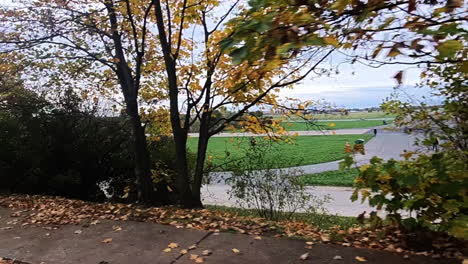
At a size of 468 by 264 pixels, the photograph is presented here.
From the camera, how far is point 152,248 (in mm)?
3768

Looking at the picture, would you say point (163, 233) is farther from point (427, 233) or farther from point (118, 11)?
point (118, 11)

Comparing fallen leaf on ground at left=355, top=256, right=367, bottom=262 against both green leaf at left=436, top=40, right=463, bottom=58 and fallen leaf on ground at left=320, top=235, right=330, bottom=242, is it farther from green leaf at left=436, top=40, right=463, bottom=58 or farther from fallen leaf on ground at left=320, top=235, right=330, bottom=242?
green leaf at left=436, top=40, right=463, bottom=58

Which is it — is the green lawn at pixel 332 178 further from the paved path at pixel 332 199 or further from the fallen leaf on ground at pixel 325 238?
the fallen leaf on ground at pixel 325 238

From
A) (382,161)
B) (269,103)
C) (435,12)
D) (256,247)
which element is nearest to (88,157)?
(269,103)

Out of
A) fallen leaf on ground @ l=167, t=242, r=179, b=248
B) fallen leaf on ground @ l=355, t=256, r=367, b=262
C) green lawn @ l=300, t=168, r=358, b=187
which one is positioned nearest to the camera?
fallen leaf on ground @ l=355, t=256, r=367, b=262

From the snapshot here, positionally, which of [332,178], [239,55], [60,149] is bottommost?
[332,178]

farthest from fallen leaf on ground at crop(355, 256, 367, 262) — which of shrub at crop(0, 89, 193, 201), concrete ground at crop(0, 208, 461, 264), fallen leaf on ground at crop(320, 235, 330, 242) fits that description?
shrub at crop(0, 89, 193, 201)

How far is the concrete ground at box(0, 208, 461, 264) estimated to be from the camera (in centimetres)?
336

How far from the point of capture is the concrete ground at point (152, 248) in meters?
3.36

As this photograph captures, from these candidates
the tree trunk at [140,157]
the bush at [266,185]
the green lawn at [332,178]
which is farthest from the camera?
the green lawn at [332,178]

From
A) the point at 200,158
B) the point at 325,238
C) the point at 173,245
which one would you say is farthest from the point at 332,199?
the point at 173,245

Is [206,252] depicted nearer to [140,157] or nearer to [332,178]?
[140,157]

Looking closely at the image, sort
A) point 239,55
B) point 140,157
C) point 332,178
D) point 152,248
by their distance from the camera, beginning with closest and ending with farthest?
1. point 239,55
2. point 152,248
3. point 140,157
4. point 332,178

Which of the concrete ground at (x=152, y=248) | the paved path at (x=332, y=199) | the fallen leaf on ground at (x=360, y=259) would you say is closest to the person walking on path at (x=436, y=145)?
the concrete ground at (x=152, y=248)
